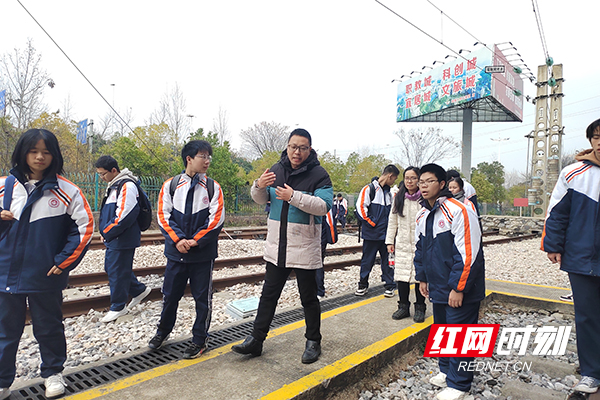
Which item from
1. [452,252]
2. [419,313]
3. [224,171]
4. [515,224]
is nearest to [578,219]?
[452,252]

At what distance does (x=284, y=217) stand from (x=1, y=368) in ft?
7.46

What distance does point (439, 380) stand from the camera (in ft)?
10.9

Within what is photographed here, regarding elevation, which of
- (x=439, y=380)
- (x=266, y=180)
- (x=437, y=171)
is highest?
(x=437, y=171)

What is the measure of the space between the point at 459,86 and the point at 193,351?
3644 cm

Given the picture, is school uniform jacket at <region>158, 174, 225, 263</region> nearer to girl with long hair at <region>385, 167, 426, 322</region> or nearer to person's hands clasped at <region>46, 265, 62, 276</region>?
person's hands clasped at <region>46, 265, 62, 276</region>

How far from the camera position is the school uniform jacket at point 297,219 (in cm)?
311

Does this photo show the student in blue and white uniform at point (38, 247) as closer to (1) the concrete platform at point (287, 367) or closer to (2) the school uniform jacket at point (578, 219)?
(1) the concrete platform at point (287, 367)

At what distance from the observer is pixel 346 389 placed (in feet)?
10.0

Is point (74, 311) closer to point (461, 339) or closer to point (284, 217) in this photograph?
point (284, 217)

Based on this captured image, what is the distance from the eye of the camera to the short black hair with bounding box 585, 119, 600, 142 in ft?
9.52

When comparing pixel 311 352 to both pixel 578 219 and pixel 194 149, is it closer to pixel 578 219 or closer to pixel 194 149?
pixel 194 149

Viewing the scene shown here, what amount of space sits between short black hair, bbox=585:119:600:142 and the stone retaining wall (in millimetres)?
19524

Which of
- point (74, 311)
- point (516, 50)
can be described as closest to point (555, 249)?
point (74, 311)

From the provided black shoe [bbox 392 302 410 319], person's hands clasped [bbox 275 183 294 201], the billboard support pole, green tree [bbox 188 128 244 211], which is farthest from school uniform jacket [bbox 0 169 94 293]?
the billboard support pole
